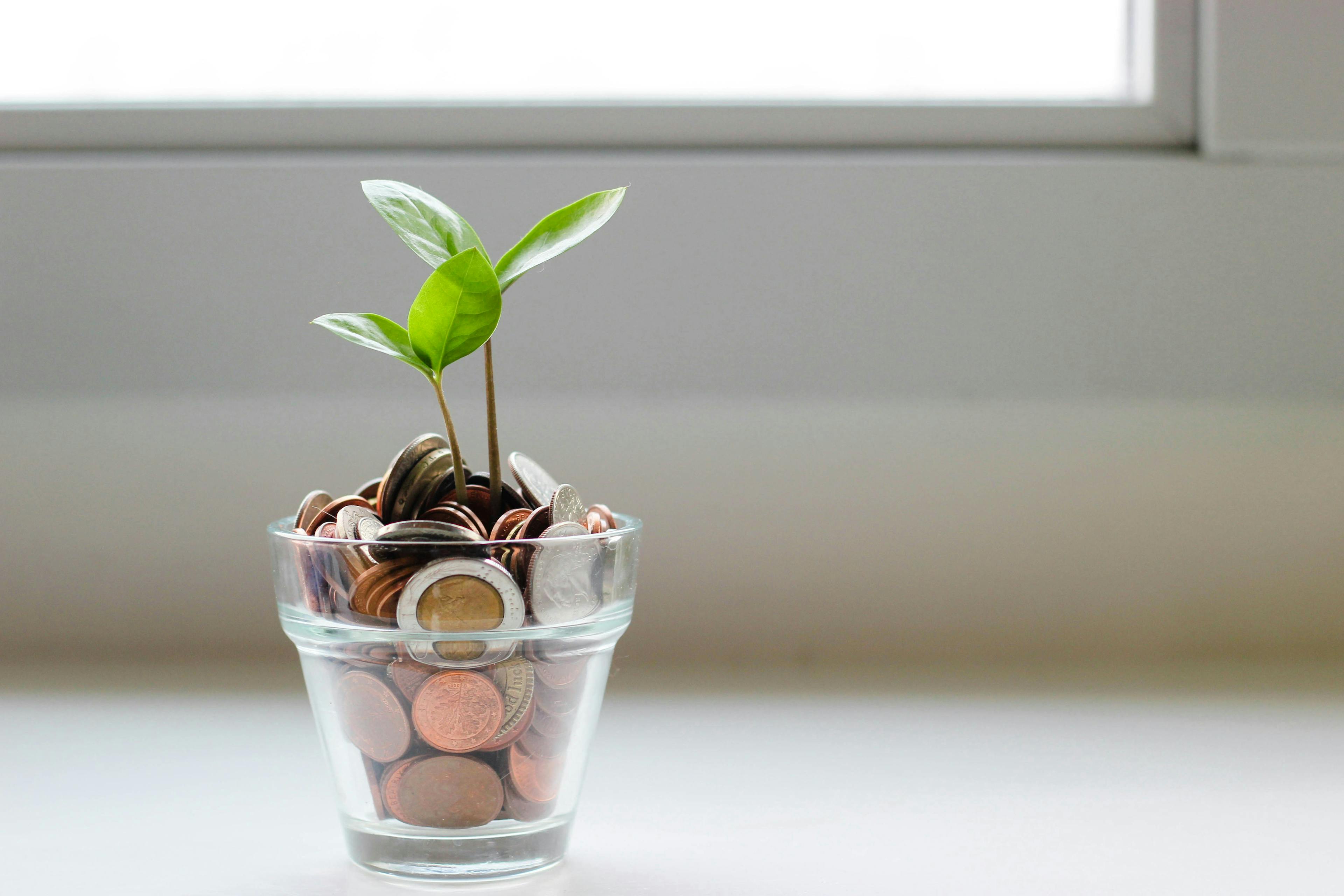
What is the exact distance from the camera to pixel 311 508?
56 cm

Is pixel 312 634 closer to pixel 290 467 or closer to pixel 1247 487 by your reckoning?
pixel 290 467

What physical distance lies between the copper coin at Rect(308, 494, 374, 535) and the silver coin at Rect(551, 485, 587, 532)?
88 mm

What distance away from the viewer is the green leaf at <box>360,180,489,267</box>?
0.51m

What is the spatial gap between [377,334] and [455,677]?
6.0 inches

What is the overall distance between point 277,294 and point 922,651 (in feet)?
2.08

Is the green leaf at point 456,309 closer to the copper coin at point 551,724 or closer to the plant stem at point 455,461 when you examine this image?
the plant stem at point 455,461

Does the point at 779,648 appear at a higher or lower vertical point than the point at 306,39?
lower

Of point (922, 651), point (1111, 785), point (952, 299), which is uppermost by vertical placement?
point (952, 299)

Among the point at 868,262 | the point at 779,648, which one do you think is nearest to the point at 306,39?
the point at 868,262

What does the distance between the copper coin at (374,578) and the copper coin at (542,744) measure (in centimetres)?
9

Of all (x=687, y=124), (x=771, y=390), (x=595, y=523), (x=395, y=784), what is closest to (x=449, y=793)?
(x=395, y=784)

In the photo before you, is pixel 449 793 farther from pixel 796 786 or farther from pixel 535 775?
pixel 796 786

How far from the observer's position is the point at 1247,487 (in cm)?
103

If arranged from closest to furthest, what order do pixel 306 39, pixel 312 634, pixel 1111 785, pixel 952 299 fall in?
pixel 312 634
pixel 1111 785
pixel 952 299
pixel 306 39
